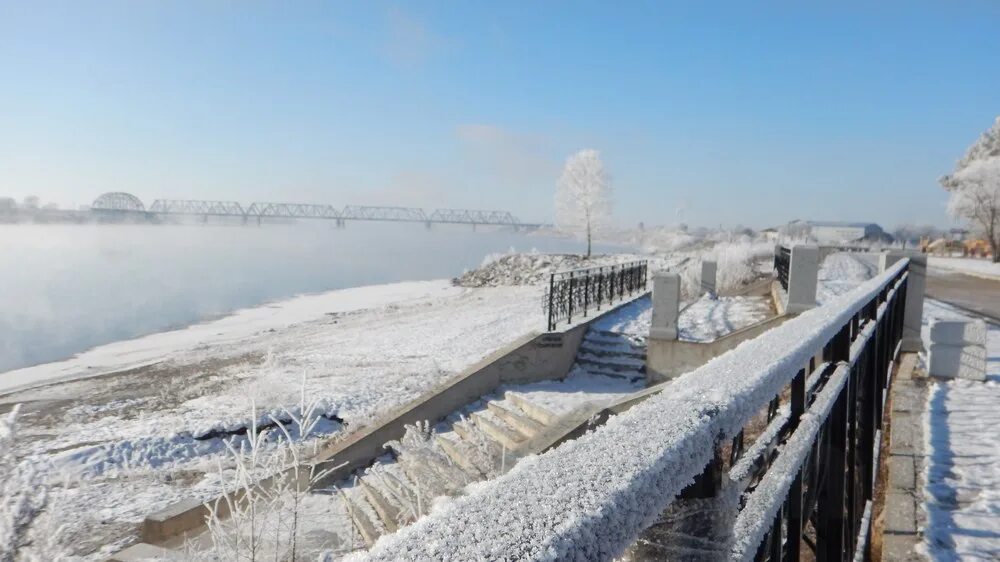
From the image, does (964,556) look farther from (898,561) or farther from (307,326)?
(307,326)

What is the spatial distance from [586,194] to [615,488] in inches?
1985

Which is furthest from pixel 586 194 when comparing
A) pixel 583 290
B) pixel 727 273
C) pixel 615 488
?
pixel 615 488

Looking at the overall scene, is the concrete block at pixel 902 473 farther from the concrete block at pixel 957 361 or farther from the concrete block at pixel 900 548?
the concrete block at pixel 957 361

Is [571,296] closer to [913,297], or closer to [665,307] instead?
[665,307]

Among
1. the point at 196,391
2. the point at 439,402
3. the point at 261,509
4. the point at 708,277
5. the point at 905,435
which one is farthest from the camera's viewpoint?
the point at 708,277

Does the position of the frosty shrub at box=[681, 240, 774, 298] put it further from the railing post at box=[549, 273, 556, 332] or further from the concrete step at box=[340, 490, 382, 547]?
the concrete step at box=[340, 490, 382, 547]

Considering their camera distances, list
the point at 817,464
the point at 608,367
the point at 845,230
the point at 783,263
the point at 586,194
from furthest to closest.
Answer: the point at 845,230 < the point at 586,194 < the point at 783,263 < the point at 608,367 < the point at 817,464

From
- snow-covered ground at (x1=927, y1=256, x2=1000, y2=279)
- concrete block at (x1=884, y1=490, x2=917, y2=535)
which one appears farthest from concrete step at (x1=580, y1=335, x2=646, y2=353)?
snow-covered ground at (x1=927, y1=256, x2=1000, y2=279)

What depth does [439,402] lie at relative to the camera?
31.2 ft

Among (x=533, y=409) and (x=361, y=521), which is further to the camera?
(x=533, y=409)

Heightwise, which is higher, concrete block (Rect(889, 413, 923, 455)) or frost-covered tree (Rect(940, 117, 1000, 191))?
frost-covered tree (Rect(940, 117, 1000, 191))

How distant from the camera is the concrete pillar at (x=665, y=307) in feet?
35.1

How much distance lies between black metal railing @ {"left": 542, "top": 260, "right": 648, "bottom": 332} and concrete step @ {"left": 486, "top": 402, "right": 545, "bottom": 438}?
2180 mm

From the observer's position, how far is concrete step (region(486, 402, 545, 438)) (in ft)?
27.6
